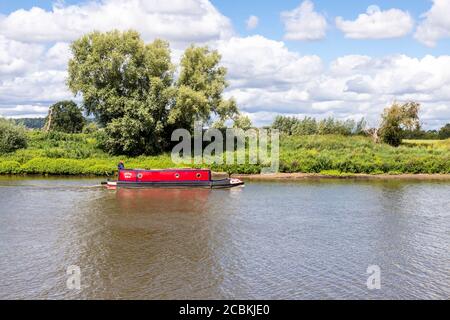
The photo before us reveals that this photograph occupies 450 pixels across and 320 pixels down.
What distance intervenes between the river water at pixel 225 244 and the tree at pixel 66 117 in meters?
49.8

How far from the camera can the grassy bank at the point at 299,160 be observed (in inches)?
1758

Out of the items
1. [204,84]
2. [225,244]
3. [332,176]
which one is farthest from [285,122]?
[225,244]

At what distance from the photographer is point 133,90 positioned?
49.8m

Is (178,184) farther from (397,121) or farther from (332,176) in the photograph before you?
(397,121)

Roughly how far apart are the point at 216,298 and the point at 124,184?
2305cm

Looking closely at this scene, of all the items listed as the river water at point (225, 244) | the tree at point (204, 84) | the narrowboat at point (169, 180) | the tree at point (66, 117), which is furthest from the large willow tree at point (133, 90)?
the tree at point (66, 117)

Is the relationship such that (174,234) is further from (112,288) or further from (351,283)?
(351,283)

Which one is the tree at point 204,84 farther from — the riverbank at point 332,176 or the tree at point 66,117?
the tree at point 66,117

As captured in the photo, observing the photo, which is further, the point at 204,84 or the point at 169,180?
the point at 204,84

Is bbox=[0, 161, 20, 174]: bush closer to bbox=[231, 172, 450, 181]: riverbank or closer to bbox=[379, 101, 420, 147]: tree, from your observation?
bbox=[231, 172, 450, 181]: riverbank

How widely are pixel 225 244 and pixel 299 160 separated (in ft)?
87.8

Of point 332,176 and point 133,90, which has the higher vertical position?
point 133,90

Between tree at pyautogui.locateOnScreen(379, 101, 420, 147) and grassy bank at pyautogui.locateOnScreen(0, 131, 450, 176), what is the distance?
5.55 m
